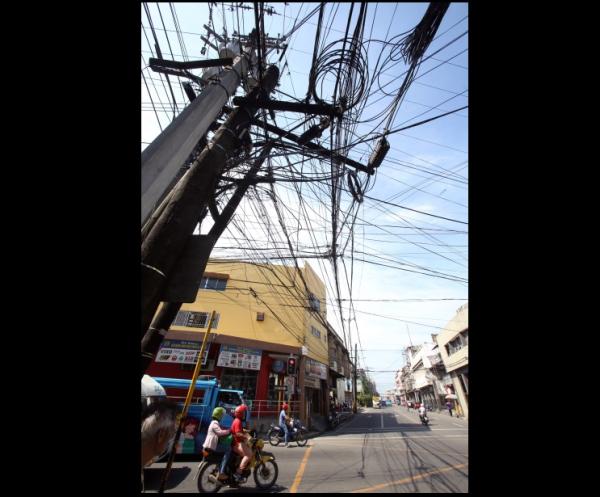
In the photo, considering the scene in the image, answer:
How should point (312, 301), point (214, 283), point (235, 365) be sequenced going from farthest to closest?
point (312, 301) → point (214, 283) → point (235, 365)

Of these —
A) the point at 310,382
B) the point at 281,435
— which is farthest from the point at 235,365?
the point at 310,382

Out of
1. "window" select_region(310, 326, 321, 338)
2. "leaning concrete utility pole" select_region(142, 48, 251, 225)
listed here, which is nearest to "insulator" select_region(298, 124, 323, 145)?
"leaning concrete utility pole" select_region(142, 48, 251, 225)

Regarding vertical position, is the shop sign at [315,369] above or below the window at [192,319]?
below

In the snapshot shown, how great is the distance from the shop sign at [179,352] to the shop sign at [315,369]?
6.02 meters

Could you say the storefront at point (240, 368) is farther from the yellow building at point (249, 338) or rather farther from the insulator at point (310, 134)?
the insulator at point (310, 134)

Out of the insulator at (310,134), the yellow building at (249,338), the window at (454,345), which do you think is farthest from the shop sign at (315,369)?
the insulator at (310,134)

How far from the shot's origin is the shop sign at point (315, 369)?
650 inches

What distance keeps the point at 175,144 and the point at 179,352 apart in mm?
13670

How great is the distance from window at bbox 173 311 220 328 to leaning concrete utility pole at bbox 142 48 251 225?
13136mm

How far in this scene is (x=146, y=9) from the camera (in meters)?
3.24

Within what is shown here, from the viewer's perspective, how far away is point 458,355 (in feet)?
82.0

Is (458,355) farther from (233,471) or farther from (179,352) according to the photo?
(233,471)
